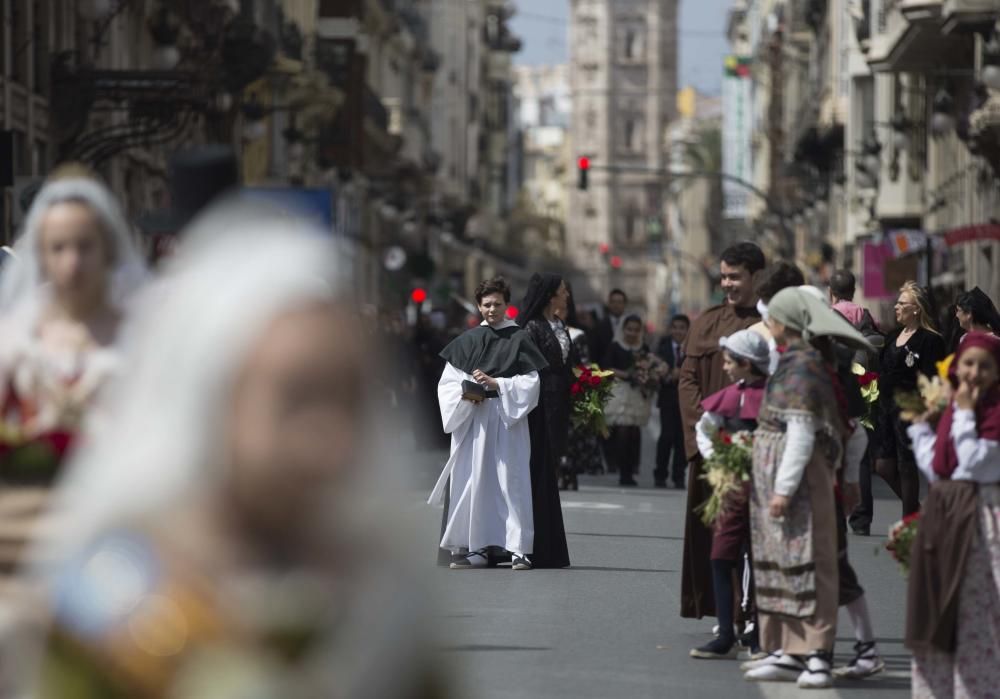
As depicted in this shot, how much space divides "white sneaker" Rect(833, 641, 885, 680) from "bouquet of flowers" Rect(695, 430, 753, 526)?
91 centimetres

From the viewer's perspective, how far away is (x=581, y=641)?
1212cm

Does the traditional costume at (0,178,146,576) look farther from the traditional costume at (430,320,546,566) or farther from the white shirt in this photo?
the traditional costume at (430,320,546,566)

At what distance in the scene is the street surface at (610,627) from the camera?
34.7 ft

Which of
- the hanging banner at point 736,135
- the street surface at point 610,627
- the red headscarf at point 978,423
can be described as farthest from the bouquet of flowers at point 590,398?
the hanging banner at point 736,135

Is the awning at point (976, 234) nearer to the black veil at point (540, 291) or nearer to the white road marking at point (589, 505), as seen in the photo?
the white road marking at point (589, 505)

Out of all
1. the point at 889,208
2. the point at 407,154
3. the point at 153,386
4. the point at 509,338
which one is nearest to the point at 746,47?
the point at 407,154

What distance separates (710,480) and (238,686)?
7.49 meters

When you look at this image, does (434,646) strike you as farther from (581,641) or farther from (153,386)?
(581,641)

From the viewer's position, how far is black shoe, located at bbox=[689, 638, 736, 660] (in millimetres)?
11523

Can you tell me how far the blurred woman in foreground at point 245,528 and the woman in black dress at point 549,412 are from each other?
41.0 ft

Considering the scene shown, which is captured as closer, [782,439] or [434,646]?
[434,646]

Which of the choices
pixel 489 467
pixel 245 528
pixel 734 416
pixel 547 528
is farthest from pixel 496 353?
pixel 245 528

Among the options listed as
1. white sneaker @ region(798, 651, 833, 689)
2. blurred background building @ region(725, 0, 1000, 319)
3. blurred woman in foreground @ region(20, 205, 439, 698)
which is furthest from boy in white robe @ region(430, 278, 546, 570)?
blurred background building @ region(725, 0, 1000, 319)

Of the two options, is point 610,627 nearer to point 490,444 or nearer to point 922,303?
point 490,444
